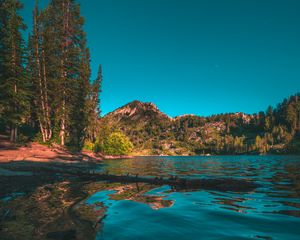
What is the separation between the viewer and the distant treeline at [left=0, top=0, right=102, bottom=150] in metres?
37.3

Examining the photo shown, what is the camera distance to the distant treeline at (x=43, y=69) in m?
37.3

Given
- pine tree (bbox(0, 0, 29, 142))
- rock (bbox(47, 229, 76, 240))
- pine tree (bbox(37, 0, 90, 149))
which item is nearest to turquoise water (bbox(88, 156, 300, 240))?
rock (bbox(47, 229, 76, 240))

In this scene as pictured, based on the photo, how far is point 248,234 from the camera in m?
6.13

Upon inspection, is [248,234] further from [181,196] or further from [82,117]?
[82,117]

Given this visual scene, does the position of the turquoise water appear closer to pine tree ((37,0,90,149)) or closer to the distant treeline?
the distant treeline

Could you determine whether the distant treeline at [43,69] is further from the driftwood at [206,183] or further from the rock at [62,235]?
the rock at [62,235]

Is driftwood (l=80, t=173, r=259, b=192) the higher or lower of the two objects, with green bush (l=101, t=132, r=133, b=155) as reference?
lower

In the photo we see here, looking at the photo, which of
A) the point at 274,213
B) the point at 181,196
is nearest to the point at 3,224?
the point at 181,196

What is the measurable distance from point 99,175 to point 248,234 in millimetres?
13947

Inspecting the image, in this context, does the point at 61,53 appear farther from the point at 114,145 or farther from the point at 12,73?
the point at 114,145

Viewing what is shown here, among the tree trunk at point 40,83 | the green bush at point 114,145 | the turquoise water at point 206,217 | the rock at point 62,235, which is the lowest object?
the turquoise water at point 206,217

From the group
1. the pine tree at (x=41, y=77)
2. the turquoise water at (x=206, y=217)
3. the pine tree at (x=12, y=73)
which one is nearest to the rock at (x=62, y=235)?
the turquoise water at (x=206, y=217)

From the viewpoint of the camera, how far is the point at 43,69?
Answer: 145 feet

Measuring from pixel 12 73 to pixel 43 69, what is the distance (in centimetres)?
739
